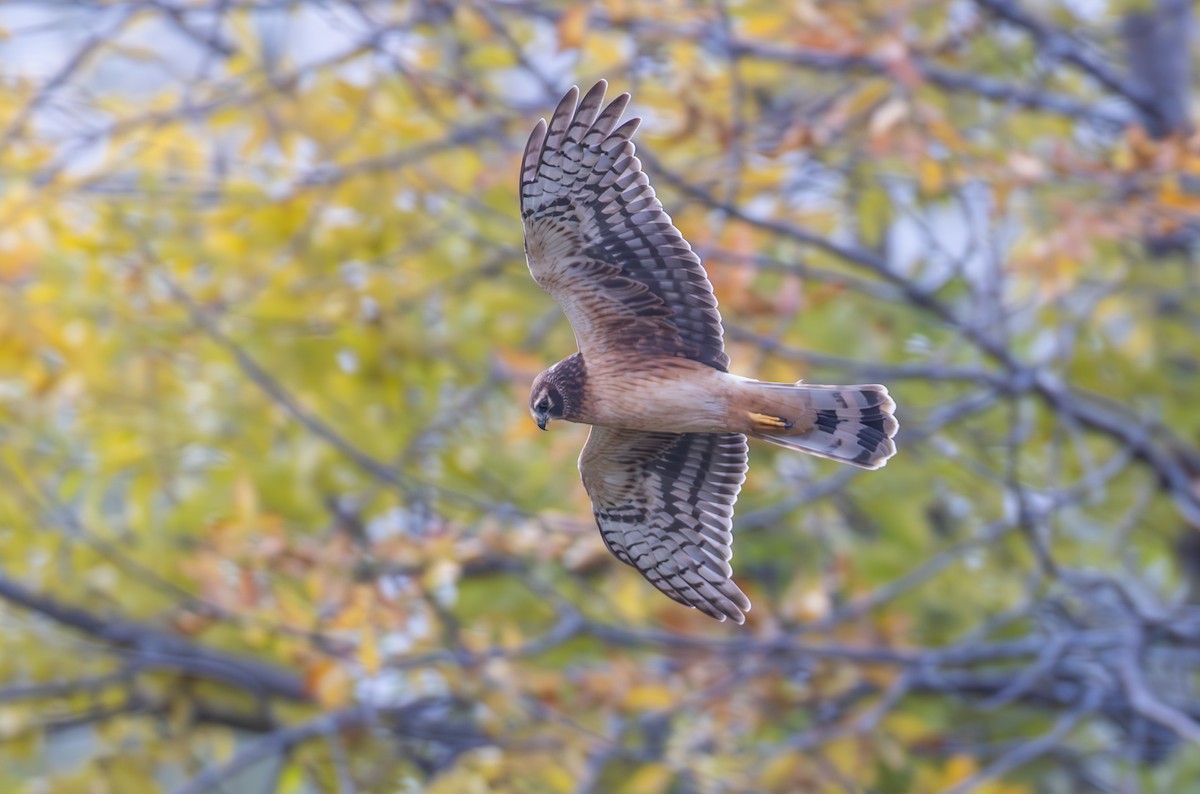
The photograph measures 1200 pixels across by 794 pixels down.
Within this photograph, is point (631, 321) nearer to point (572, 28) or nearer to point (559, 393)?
point (559, 393)

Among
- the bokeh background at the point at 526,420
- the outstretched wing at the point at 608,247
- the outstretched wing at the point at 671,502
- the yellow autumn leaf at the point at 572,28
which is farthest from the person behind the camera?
the bokeh background at the point at 526,420

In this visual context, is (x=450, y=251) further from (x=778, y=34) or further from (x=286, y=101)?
(x=778, y=34)

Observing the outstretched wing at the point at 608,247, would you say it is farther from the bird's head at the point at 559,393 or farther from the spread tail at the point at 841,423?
the spread tail at the point at 841,423

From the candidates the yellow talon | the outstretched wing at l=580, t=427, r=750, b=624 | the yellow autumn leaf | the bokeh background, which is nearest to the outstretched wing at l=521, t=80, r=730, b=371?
the yellow talon

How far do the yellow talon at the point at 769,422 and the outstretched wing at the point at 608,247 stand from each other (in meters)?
0.16

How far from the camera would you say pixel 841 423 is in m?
3.15

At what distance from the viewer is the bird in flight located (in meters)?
2.91

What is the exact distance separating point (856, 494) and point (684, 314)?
3.60 metres

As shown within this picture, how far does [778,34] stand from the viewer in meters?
5.85

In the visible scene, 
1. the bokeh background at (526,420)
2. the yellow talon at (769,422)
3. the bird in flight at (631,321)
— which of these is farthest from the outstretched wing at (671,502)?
the bokeh background at (526,420)

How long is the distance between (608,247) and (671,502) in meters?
0.79

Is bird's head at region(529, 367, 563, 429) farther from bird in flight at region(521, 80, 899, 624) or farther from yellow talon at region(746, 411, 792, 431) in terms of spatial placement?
yellow talon at region(746, 411, 792, 431)

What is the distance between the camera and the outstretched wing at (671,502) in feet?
11.3

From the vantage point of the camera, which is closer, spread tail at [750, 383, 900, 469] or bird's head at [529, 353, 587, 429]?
bird's head at [529, 353, 587, 429]
